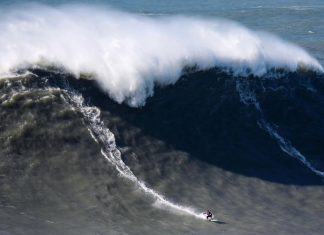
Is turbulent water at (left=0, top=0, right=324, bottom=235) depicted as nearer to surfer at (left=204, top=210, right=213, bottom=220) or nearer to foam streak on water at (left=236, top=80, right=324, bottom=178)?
foam streak on water at (left=236, top=80, right=324, bottom=178)

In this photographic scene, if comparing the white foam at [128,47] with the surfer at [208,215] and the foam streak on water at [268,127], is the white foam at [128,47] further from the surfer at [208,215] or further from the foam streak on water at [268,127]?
the surfer at [208,215]

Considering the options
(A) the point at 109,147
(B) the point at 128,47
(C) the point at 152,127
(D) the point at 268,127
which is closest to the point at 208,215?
(A) the point at 109,147

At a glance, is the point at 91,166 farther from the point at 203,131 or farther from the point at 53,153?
the point at 203,131

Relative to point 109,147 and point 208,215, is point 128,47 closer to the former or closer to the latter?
point 109,147

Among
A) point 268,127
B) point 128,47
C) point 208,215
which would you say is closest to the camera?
point 208,215

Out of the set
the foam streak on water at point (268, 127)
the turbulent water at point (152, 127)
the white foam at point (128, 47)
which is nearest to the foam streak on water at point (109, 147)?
the turbulent water at point (152, 127)

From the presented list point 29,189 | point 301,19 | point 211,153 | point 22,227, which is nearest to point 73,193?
point 29,189
